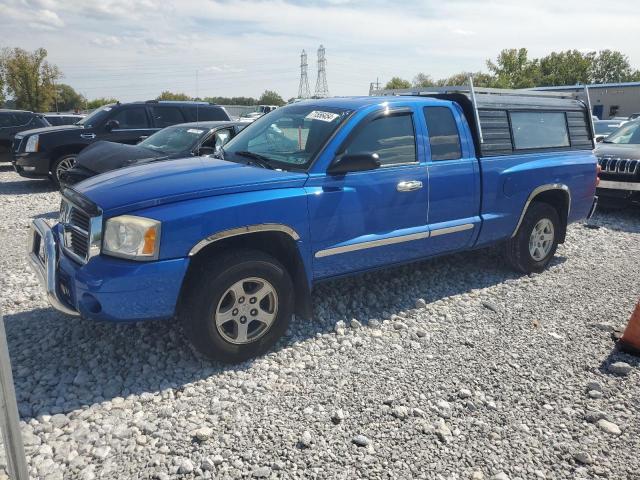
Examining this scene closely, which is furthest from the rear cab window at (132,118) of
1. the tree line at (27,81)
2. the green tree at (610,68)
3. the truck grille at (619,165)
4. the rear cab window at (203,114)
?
the green tree at (610,68)

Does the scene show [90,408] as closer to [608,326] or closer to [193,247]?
[193,247]

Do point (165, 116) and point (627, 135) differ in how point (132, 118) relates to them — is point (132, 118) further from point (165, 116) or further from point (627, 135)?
point (627, 135)

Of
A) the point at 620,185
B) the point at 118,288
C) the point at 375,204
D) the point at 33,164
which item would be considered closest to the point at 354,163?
the point at 375,204

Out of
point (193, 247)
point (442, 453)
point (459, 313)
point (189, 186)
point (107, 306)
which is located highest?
point (189, 186)

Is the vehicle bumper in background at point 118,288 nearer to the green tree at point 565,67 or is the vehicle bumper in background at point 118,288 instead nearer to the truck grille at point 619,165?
the truck grille at point 619,165

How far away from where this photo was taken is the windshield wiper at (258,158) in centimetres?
412

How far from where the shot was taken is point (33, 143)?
1054 centimetres

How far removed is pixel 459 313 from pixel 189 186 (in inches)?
104

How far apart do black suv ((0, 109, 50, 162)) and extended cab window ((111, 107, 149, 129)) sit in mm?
4697

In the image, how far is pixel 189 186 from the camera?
139 inches

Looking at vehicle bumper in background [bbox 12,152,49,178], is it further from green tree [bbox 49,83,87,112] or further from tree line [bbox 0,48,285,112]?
green tree [bbox 49,83,87,112]

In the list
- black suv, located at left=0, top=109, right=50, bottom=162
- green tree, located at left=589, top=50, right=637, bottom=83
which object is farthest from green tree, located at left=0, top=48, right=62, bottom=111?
green tree, located at left=589, top=50, right=637, bottom=83

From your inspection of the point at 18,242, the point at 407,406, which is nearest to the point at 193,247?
the point at 407,406

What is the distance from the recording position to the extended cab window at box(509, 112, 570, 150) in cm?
551
